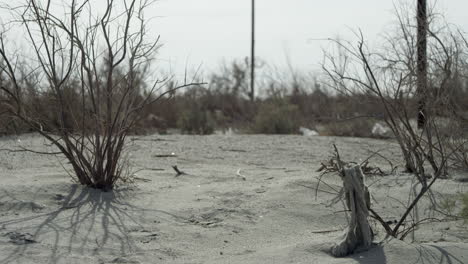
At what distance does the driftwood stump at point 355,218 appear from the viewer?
4.83 meters

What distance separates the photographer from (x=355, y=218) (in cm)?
487

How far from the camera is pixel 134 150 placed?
10766 mm

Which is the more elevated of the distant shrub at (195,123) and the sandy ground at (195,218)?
the distant shrub at (195,123)

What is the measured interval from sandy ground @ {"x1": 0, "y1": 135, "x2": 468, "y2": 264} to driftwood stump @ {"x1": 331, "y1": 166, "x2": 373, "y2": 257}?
3.6 inches

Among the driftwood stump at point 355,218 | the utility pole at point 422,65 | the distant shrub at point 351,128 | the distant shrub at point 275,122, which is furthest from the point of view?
the distant shrub at point 275,122

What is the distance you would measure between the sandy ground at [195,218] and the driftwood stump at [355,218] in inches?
3.6

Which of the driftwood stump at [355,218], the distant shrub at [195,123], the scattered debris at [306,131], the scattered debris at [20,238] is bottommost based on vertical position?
the scattered debris at [20,238]

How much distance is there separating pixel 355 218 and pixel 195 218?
1.93 meters

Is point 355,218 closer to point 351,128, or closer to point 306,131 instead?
point 351,128

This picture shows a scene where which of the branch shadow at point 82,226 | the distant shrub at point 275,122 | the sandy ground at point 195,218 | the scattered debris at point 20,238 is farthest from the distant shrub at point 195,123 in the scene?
the scattered debris at point 20,238

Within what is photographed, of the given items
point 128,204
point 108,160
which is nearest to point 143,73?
point 108,160

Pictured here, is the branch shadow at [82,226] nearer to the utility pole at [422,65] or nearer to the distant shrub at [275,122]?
the utility pole at [422,65]

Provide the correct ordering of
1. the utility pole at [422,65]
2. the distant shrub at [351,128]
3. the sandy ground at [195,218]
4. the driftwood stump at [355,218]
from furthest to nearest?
the distant shrub at [351,128], the utility pole at [422,65], the sandy ground at [195,218], the driftwood stump at [355,218]

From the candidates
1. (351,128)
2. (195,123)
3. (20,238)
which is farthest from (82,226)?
(195,123)
